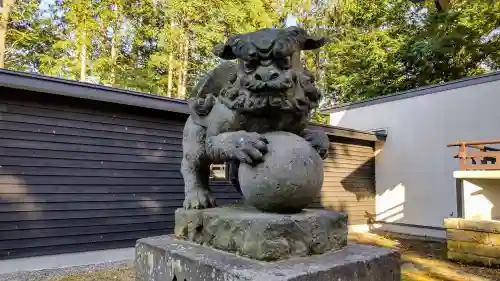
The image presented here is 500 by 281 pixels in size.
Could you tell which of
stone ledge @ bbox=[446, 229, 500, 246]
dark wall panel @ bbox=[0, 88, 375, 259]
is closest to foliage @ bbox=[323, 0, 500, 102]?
stone ledge @ bbox=[446, 229, 500, 246]

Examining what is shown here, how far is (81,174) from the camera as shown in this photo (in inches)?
226

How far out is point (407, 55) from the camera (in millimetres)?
14664

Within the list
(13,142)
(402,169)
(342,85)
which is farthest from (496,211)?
(342,85)

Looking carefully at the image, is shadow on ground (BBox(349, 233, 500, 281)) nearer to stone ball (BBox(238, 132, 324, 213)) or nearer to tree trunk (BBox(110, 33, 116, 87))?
stone ball (BBox(238, 132, 324, 213))

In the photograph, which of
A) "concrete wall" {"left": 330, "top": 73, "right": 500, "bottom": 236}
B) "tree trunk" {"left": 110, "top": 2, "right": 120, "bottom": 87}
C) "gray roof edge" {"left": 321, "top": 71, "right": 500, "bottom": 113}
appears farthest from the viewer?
"tree trunk" {"left": 110, "top": 2, "right": 120, "bottom": 87}

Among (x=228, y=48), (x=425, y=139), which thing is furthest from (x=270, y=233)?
(x=425, y=139)

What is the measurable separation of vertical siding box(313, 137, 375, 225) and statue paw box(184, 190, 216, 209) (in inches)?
310

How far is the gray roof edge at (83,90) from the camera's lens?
489cm

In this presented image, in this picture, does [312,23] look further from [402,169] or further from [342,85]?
[402,169]

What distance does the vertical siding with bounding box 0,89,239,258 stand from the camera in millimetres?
5188

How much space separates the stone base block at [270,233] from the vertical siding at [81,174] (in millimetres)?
4681

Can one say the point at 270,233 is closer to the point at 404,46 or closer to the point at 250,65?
the point at 250,65

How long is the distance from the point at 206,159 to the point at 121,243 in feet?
16.2

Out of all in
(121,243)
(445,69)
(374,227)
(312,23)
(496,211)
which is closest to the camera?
(121,243)
